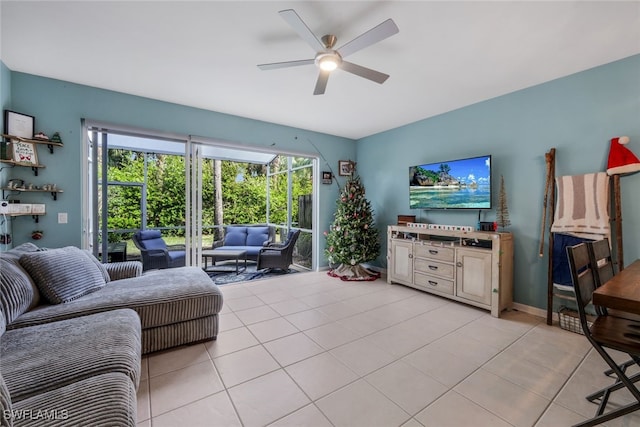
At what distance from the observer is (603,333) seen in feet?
4.74

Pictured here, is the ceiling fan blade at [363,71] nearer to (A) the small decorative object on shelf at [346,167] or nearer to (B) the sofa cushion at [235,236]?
(A) the small decorative object on shelf at [346,167]

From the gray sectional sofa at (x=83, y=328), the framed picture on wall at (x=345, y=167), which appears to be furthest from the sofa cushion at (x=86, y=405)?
the framed picture on wall at (x=345, y=167)

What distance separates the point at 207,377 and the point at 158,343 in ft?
1.91

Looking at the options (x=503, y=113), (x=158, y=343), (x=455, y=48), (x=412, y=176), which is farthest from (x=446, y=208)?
(x=158, y=343)

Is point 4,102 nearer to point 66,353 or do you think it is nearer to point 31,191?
point 31,191

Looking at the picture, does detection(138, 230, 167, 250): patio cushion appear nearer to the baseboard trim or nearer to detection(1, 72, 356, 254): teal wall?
detection(1, 72, 356, 254): teal wall

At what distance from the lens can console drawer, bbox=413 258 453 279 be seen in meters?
3.31

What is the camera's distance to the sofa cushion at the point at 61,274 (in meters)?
1.91

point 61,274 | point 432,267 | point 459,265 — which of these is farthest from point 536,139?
point 61,274

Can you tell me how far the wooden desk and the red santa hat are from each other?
1466 mm

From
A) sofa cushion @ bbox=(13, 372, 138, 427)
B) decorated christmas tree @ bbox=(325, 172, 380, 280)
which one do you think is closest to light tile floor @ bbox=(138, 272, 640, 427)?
sofa cushion @ bbox=(13, 372, 138, 427)

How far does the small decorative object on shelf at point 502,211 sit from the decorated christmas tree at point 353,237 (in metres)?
1.81

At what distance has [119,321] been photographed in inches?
66.4

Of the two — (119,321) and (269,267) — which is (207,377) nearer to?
(119,321)
